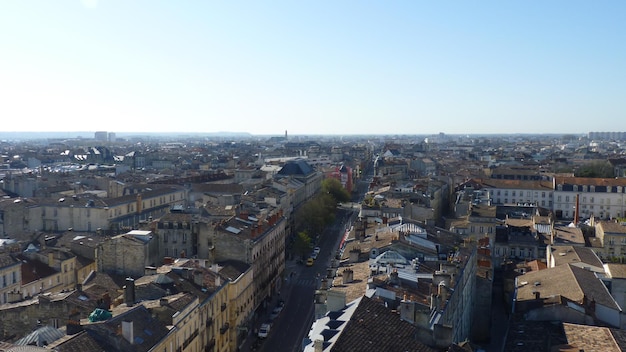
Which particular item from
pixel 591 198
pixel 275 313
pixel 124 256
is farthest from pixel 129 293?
pixel 591 198

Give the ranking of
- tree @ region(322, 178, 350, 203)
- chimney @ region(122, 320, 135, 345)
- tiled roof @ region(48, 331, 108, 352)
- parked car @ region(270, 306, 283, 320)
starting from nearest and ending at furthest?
tiled roof @ region(48, 331, 108, 352), chimney @ region(122, 320, 135, 345), parked car @ region(270, 306, 283, 320), tree @ region(322, 178, 350, 203)

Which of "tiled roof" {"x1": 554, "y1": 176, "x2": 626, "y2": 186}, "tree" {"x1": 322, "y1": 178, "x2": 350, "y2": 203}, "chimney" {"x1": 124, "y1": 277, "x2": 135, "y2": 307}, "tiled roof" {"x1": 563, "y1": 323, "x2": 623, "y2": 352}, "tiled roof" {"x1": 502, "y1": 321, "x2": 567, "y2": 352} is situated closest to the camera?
"tiled roof" {"x1": 563, "y1": 323, "x2": 623, "y2": 352}

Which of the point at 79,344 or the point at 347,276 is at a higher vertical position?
the point at 347,276

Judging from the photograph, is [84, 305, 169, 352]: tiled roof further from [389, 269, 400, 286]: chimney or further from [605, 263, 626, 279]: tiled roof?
[605, 263, 626, 279]: tiled roof

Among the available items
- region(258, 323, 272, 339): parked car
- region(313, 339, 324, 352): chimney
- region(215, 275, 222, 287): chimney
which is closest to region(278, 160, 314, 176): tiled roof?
region(258, 323, 272, 339): parked car

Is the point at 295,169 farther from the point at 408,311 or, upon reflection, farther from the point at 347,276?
the point at 408,311

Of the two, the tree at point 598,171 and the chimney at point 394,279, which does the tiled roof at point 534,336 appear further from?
the tree at point 598,171

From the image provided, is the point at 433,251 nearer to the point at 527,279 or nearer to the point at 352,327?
the point at 527,279

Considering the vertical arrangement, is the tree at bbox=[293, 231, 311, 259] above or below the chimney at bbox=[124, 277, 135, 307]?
below

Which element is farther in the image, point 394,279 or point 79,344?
point 394,279
